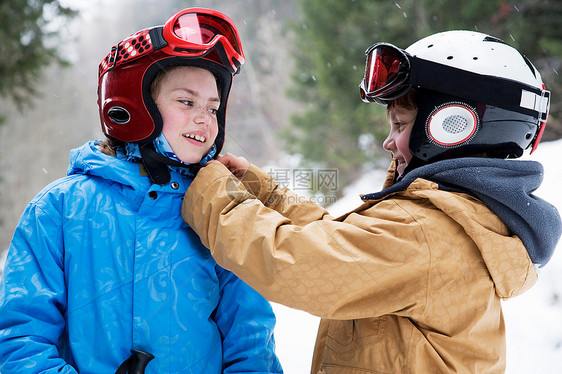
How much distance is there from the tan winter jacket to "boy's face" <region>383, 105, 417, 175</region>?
Answer: 32cm

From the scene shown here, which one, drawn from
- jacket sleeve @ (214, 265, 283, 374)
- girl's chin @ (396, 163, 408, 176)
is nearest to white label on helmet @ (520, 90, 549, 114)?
girl's chin @ (396, 163, 408, 176)

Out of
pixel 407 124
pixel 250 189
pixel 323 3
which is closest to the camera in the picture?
pixel 407 124

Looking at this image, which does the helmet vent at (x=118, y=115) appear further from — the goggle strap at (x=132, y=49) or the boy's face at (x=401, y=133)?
the boy's face at (x=401, y=133)

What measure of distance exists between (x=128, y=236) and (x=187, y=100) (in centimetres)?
65

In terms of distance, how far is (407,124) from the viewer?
6.36 feet

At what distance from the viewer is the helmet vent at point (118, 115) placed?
192 cm

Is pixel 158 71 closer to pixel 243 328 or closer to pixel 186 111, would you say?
pixel 186 111

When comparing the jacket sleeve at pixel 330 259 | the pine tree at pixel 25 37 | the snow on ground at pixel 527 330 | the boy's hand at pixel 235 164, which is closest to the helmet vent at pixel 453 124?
the jacket sleeve at pixel 330 259

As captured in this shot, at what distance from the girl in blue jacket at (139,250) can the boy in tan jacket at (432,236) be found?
0.69ft

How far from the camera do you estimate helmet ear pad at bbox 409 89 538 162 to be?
5.76ft

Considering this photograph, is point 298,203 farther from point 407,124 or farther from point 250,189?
point 407,124

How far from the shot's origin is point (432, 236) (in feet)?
5.08

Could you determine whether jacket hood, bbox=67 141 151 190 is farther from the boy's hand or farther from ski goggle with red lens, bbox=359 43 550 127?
ski goggle with red lens, bbox=359 43 550 127

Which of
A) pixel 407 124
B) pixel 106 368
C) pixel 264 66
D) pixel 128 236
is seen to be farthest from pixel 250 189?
pixel 264 66
